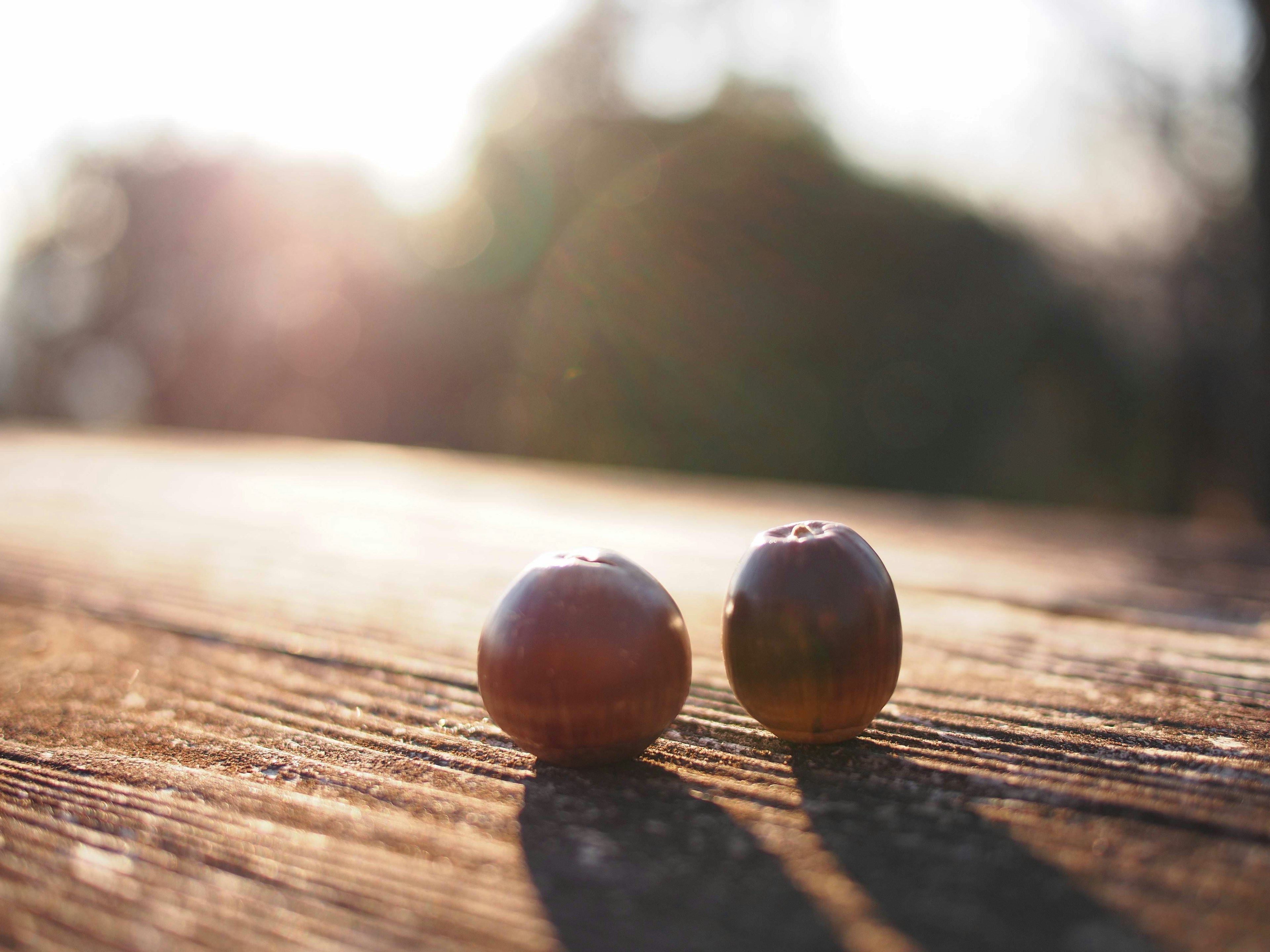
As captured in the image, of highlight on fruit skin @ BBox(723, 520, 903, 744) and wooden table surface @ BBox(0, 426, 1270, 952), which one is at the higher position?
highlight on fruit skin @ BBox(723, 520, 903, 744)


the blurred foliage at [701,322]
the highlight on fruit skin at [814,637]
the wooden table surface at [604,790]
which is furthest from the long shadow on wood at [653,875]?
the blurred foliage at [701,322]

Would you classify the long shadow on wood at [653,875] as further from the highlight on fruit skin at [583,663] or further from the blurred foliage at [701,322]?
the blurred foliage at [701,322]

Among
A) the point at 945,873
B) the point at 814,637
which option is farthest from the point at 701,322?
the point at 945,873

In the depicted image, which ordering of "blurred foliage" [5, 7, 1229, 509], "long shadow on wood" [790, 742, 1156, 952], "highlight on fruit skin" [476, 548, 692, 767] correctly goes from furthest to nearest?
1. "blurred foliage" [5, 7, 1229, 509]
2. "highlight on fruit skin" [476, 548, 692, 767]
3. "long shadow on wood" [790, 742, 1156, 952]

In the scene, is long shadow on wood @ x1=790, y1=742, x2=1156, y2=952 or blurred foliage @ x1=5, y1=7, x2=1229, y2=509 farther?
blurred foliage @ x1=5, y1=7, x2=1229, y2=509

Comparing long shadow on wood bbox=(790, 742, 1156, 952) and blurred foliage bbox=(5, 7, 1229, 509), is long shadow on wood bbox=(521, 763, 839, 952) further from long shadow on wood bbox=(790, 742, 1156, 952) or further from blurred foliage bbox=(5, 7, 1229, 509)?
blurred foliage bbox=(5, 7, 1229, 509)

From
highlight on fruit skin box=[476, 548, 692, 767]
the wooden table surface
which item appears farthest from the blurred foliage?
highlight on fruit skin box=[476, 548, 692, 767]

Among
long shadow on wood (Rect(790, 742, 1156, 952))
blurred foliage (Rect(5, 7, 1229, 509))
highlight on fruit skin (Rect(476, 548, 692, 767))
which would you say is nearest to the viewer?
long shadow on wood (Rect(790, 742, 1156, 952))
